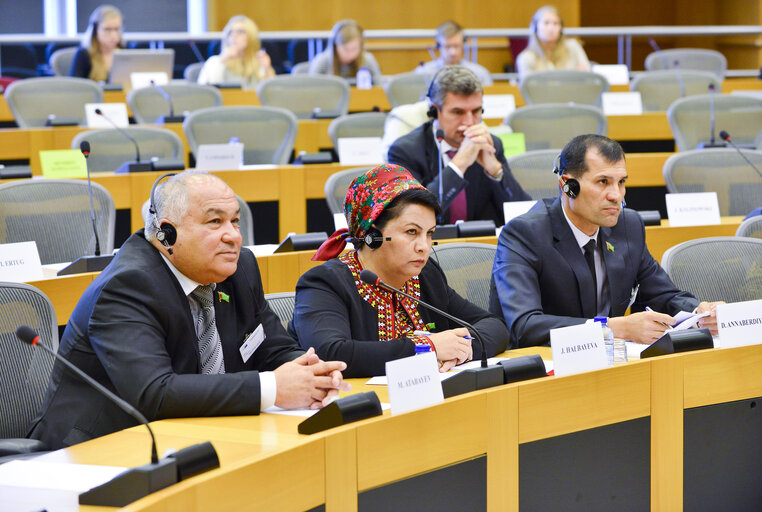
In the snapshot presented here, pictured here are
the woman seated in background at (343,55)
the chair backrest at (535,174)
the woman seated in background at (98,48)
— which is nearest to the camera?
the chair backrest at (535,174)

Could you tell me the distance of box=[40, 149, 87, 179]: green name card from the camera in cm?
419

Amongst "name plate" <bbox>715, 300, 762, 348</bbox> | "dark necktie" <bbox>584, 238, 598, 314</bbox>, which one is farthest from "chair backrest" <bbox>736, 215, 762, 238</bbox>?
"name plate" <bbox>715, 300, 762, 348</bbox>

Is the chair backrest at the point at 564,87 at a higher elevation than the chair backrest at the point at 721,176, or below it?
higher

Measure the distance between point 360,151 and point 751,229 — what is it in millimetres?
1998

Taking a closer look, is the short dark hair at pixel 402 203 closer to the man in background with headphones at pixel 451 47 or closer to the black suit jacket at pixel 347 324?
the black suit jacket at pixel 347 324

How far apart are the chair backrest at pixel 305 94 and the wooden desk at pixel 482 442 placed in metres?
4.23

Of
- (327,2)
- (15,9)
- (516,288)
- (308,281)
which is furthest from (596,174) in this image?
(15,9)

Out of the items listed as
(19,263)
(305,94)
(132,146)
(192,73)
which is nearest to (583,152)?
(19,263)

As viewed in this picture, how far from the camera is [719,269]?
3074 mm

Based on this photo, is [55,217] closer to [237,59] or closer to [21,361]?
[21,361]

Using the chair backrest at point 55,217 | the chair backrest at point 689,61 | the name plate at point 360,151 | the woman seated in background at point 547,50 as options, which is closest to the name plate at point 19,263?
the chair backrest at point 55,217

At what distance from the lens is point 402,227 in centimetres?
240

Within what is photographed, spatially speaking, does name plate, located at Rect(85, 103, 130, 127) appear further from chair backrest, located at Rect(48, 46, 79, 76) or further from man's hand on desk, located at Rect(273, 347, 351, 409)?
man's hand on desk, located at Rect(273, 347, 351, 409)

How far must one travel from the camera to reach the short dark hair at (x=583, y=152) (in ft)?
9.25
